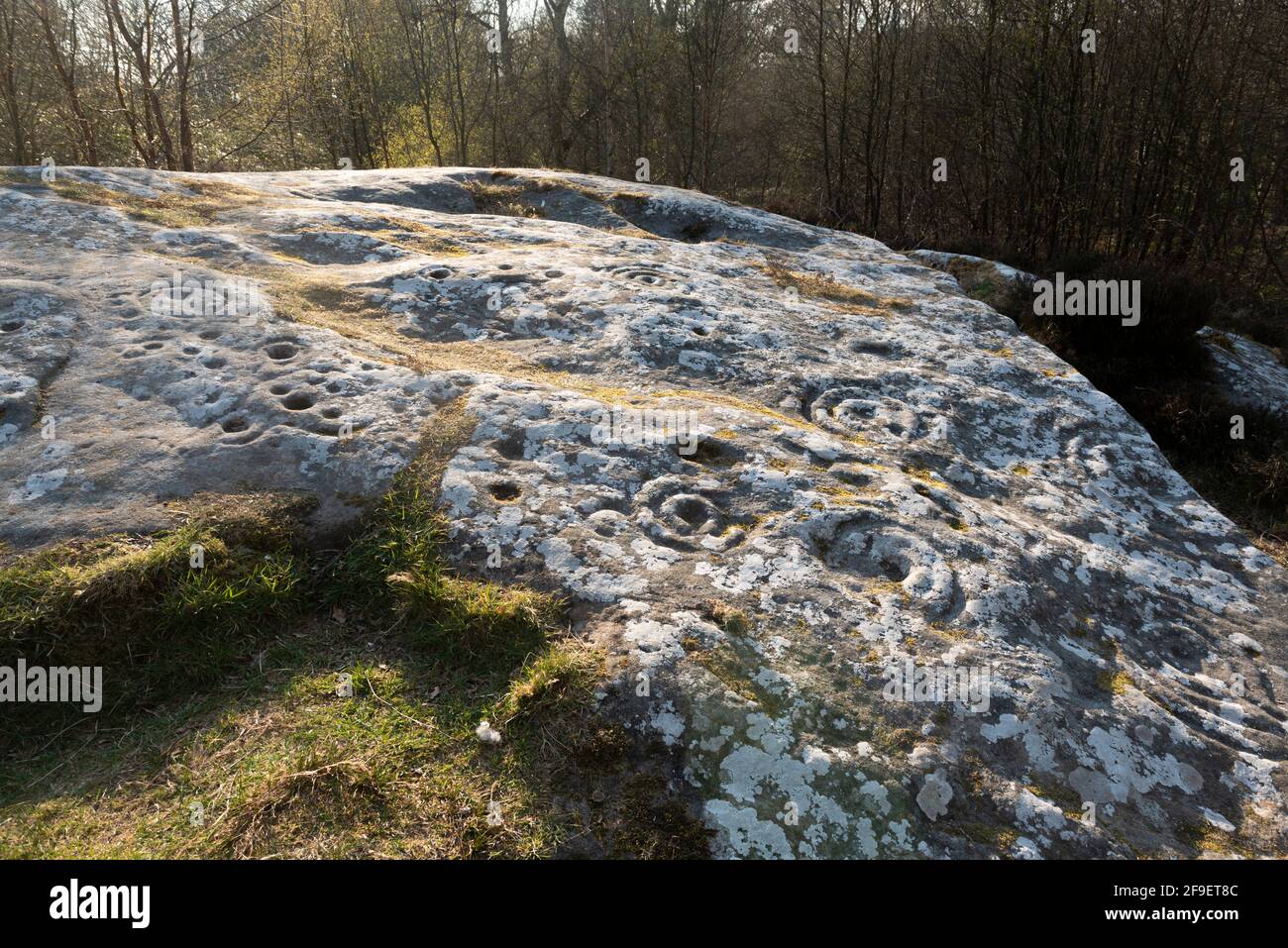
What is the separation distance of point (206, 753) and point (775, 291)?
4519mm

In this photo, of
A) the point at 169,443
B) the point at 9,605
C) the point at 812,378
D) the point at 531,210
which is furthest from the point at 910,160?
the point at 9,605

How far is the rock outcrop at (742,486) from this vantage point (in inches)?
93.9

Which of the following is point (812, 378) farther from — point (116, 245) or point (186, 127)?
point (186, 127)

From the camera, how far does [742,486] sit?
335cm

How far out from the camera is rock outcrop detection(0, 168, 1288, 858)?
7.82ft

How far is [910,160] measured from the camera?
1263 centimetres
